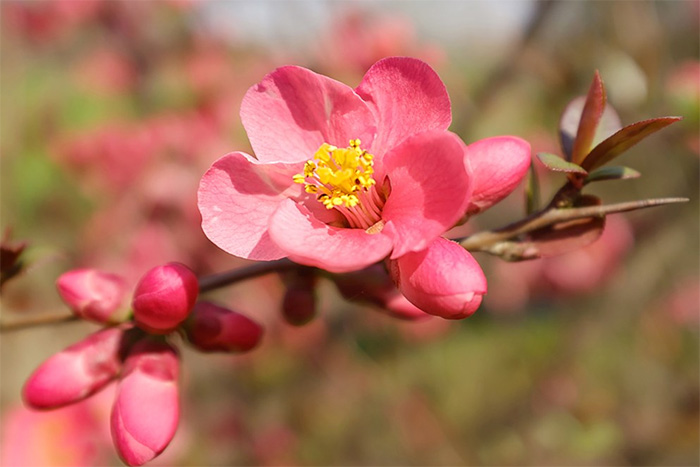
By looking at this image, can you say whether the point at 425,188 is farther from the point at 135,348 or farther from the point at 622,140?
the point at 135,348

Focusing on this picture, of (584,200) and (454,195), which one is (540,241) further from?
(454,195)

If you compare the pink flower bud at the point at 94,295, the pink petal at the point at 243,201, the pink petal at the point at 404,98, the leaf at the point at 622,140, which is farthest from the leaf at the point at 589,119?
the pink flower bud at the point at 94,295

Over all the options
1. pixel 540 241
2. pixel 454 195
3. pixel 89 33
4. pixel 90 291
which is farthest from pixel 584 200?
pixel 89 33

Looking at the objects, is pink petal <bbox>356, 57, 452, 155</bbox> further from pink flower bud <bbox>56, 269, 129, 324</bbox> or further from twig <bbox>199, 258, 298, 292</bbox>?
pink flower bud <bbox>56, 269, 129, 324</bbox>

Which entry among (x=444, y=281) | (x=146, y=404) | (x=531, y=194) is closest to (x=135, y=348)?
(x=146, y=404)

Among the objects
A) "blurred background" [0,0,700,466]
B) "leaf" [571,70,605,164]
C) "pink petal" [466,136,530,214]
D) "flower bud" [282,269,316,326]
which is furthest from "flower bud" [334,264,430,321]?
"blurred background" [0,0,700,466]

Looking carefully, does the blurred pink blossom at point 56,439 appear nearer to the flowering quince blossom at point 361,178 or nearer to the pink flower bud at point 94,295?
the pink flower bud at point 94,295

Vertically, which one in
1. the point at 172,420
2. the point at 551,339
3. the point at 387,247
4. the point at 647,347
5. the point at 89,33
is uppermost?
the point at 387,247

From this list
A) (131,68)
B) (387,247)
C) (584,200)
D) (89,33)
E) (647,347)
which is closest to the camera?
(387,247)

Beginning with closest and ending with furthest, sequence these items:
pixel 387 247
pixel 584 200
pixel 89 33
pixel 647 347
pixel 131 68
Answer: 1. pixel 387 247
2. pixel 584 200
3. pixel 647 347
4. pixel 131 68
5. pixel 89 33
